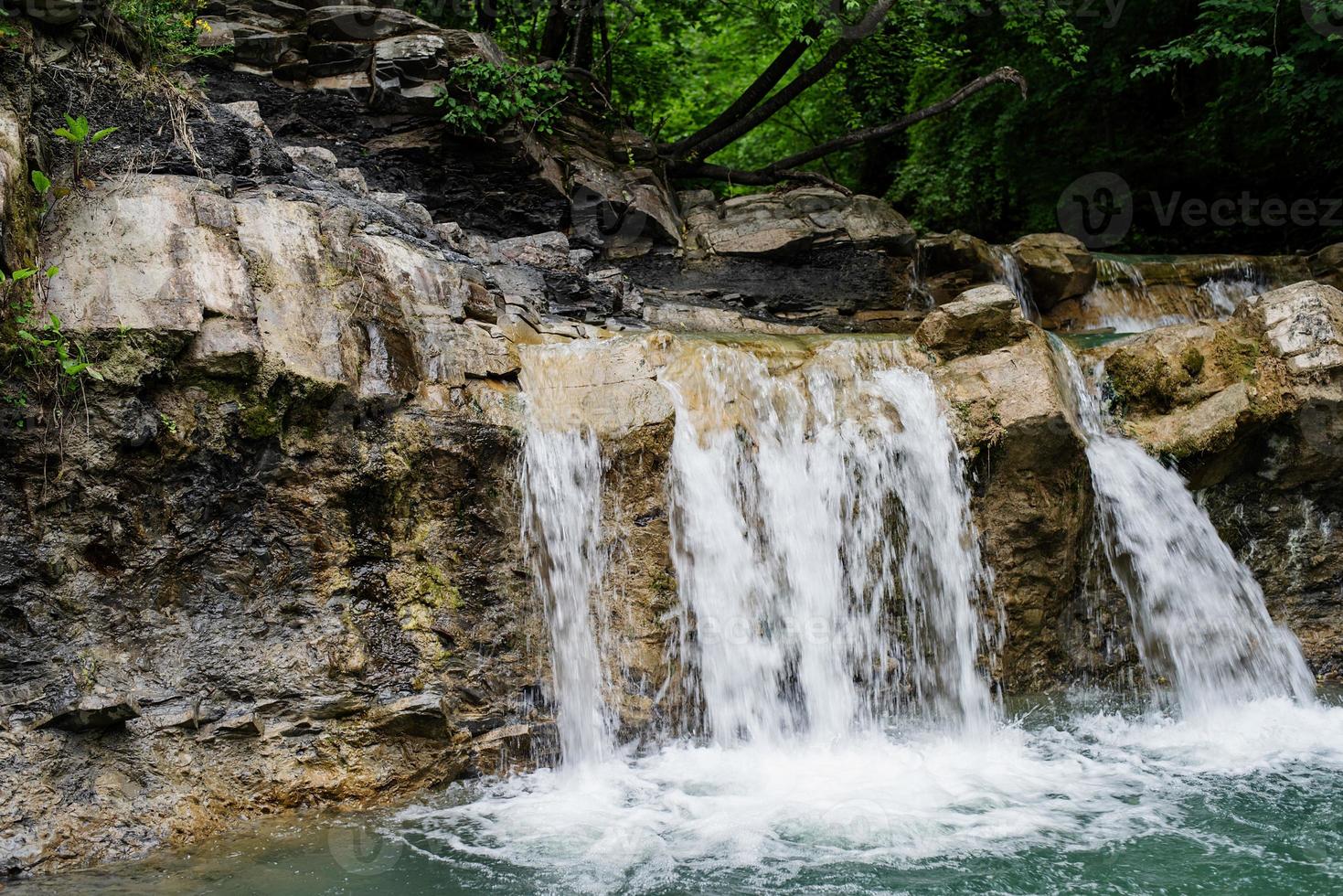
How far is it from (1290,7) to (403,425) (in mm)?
9902

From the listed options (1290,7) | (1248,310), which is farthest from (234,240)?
(1290,7)

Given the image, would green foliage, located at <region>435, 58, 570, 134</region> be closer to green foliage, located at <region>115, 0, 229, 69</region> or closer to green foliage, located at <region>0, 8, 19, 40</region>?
green foliage, located at <region>115, 0, 229, 69</region>

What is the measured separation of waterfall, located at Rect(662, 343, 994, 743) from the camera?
19.5 ft

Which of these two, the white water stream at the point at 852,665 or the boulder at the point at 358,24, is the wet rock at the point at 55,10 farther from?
the boulder at the point at 358,24

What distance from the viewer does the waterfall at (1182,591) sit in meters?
6.49

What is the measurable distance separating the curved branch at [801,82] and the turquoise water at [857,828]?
8367mm

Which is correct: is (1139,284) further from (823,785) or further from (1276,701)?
(823,785)

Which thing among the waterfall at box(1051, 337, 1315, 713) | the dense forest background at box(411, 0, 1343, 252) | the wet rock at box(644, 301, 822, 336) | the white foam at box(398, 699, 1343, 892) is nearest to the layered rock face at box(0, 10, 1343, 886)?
the waterfall at box(1051, 337, 1315, 713)

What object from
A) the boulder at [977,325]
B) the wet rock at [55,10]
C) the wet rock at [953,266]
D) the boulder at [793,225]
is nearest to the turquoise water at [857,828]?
the boulder at [977,325]

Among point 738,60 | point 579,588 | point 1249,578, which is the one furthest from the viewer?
point 738,60

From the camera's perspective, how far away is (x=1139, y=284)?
10297 mm

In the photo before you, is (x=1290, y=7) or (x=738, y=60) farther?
(x=738, y=60)

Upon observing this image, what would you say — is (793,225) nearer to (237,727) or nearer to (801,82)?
(801,82)

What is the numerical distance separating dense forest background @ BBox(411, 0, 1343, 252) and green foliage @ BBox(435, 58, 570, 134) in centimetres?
132
